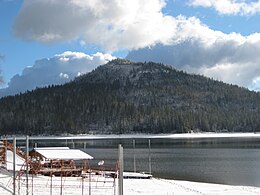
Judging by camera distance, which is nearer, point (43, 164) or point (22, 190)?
point (22, 190)

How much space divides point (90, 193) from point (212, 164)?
140ft

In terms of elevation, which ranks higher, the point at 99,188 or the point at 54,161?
the point at 54,161

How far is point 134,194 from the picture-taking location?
37875mm

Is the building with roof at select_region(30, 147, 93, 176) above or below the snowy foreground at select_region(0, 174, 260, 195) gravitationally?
above

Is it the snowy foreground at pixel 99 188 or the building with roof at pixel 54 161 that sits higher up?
the building with roof at pixel 54 161

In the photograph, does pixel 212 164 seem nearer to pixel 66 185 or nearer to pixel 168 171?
pixel 168 171

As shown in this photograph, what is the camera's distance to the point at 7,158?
50.2 meters

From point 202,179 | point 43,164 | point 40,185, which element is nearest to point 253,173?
point 202,179

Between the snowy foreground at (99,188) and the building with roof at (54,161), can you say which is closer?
the snowy foreground at (99,188)

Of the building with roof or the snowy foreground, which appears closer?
the snowy foreground

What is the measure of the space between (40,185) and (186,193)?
42.8ft

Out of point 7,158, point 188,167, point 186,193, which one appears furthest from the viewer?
point 188,167

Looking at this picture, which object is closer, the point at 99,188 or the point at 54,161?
the point at 99,188

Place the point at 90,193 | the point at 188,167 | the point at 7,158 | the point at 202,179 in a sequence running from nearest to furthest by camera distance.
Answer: the point at 90,193
the point at 7,158
the point at 202,179
the point at 188,167
